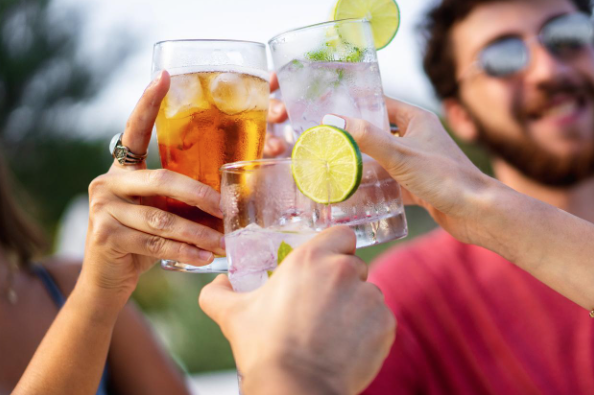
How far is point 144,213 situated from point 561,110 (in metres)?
2.37

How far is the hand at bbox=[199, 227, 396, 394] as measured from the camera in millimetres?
1041

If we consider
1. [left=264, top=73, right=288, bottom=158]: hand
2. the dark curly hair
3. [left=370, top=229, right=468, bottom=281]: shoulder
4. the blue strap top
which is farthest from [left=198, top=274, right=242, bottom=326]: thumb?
the dark curly hair

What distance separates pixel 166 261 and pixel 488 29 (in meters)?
2.28

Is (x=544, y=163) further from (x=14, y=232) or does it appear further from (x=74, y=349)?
(x=14, y=232)

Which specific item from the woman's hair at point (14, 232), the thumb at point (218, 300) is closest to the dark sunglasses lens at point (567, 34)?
the thumb at point (218, 300)

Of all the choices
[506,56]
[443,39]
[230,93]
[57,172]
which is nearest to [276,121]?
[230,93]

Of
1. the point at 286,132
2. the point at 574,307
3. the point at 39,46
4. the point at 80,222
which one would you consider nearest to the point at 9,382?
the point at 286,132

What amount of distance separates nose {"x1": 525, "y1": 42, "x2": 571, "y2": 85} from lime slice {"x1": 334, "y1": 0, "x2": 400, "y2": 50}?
152 cm

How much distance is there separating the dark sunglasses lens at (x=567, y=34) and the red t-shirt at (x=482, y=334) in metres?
1.17

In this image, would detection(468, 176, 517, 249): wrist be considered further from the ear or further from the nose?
the ear

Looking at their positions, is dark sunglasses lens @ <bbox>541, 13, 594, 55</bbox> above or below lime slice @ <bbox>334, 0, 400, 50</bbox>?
below

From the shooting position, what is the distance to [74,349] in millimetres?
1704

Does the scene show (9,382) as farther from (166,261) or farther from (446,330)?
(446,330)

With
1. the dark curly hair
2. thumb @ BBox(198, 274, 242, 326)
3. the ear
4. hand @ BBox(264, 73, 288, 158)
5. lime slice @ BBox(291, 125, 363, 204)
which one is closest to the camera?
thumb @ BBox(198, 274, 242, 326)
